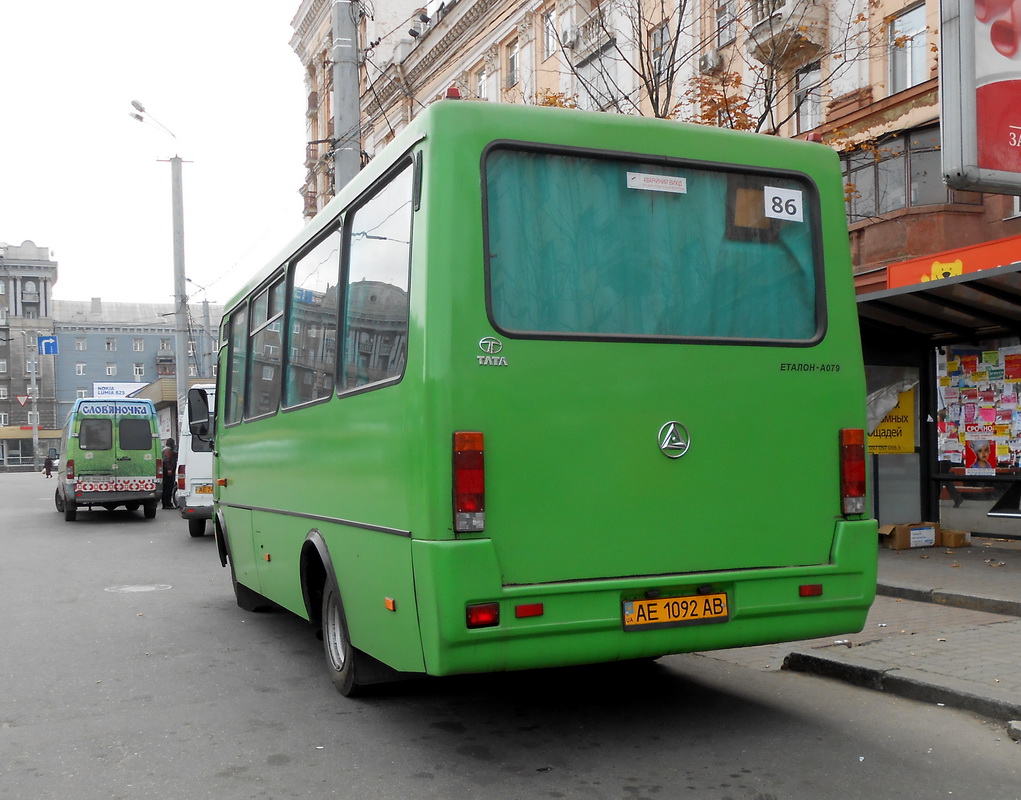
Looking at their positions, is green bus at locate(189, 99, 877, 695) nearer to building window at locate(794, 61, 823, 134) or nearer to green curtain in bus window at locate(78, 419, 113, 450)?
building window at locate(794, 61, 823, 134)

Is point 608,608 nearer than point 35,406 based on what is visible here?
Yes

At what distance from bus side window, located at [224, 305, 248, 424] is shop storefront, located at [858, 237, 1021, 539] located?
19.7 ft

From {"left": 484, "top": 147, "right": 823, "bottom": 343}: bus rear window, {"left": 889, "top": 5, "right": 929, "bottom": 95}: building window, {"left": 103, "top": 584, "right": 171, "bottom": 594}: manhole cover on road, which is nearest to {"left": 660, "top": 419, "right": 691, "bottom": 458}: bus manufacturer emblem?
{"left": 484, "top": 147, "right": 823, "bottom": 343}: bus rear window

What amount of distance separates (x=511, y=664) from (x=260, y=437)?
13.1 ft

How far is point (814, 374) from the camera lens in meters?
5.61

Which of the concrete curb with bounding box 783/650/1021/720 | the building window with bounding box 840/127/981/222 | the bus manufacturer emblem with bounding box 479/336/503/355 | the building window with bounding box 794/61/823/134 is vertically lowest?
the concrete curb with bounding box 783/650/1021/720

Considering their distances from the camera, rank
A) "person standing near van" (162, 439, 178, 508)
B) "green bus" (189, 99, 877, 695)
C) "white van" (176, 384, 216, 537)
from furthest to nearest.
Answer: "person standing near van" (162, 439, 178, 508) → "white van" (176, 384, 216, 537) → "green bus" (189, 99, 877, 695)

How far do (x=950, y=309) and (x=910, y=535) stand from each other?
2542 millimetres

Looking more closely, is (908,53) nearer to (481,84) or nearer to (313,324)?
(313,324)

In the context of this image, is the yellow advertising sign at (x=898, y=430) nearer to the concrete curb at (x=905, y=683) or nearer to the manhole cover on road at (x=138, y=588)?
the concrete curb at (x=905, y=683)

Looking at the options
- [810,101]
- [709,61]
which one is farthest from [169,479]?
[810,101]

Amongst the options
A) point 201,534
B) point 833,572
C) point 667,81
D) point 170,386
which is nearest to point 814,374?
point 833,572

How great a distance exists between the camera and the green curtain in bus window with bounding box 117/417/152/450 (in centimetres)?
2548

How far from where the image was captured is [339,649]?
6598 mm
